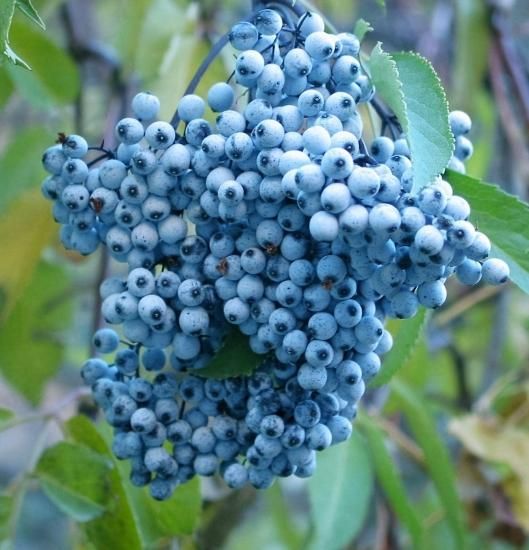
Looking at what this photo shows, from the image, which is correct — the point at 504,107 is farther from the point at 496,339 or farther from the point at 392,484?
the point at 392,484

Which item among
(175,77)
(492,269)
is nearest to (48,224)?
(175,77)

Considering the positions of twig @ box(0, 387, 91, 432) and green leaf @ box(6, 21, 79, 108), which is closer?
twig @ box(0, 387, 91, 432)

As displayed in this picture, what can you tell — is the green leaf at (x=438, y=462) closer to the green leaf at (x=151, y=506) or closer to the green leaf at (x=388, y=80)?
the green leaf at (x=151, y=506)

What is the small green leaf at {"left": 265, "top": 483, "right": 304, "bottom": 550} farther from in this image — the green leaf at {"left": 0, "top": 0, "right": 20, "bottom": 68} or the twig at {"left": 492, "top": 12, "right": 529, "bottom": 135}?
the green leaf at {"left": 0, "top": 0, "right": 20, "bottom": 68}

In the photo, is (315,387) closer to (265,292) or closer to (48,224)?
(265,292)

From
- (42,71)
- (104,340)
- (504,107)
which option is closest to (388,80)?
(104,340)

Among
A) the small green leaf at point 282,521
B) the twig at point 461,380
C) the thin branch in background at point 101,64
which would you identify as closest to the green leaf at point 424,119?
the thin branch in background at point 101,64

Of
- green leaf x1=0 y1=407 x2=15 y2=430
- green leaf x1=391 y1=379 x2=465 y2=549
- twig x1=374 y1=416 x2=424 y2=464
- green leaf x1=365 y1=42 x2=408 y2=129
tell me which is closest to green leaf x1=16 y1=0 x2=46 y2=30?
green leaf x1=365 y1=42 x2=408 y2=129
